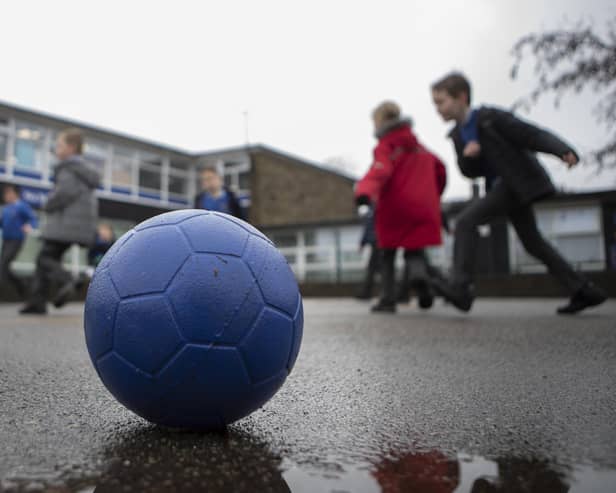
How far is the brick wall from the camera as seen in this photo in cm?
2833

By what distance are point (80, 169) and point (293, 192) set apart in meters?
22.8

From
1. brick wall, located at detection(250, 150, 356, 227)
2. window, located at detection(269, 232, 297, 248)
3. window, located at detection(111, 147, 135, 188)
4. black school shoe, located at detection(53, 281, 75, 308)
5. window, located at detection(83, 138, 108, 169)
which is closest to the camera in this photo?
black school shoe, located at detection(53, 281, 75, 308)

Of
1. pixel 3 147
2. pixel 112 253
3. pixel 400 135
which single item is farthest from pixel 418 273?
pixel 3 147

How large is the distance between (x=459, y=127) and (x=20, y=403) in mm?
4725

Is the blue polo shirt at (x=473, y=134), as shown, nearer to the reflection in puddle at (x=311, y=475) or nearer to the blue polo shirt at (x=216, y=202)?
the blue polo shirt at (x=216, y=202)

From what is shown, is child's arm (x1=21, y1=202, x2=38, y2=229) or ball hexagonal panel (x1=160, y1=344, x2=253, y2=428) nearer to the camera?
ball hexagonal panel (x1=160, y1=344, x2=253, y2=428)

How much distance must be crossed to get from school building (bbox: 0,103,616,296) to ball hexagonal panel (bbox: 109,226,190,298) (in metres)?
11.9

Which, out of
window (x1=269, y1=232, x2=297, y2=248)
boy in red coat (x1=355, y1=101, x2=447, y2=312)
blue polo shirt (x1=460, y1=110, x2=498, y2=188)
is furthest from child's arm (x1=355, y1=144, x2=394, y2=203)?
window (x1=269, y1=232, x2=297, y2=248)

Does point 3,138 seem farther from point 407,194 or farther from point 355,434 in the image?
point 355,434

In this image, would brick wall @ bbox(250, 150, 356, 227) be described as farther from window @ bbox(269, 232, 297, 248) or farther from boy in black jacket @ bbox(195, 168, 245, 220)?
boy in black jacket @ bbox(195, 168, 245, 220)

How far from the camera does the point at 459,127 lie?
5586 millimetres

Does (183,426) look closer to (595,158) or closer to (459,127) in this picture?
(459,127)

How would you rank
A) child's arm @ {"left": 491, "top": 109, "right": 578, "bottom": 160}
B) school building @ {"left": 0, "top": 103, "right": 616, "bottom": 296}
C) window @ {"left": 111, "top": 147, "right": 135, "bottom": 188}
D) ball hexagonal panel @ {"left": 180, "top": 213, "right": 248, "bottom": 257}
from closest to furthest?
1. ball hexagonal panel @ {"left": 180, "top": 213, "right": 248, "bottom": 257}
2. child's arm @ {"left": 491, "top": 109, "right": 578, "bottom": 160}
3. school building @ {"left": 0, "top": 103, "right": 616, "bottom": 296}
4. window @ {"left": 111, "top": 147, "right": 135, "bottom": 188}

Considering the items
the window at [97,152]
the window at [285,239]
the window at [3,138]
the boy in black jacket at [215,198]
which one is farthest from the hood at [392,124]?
the window at [97,152]
